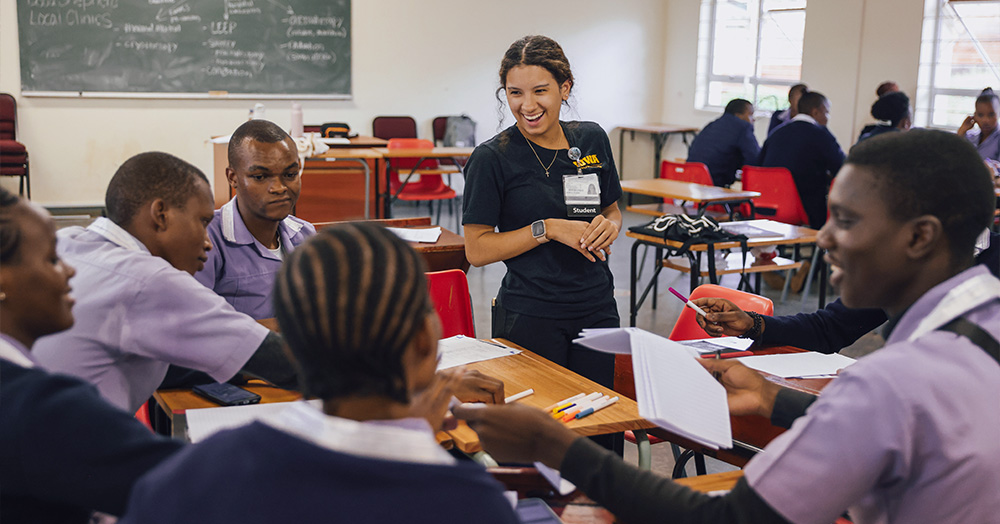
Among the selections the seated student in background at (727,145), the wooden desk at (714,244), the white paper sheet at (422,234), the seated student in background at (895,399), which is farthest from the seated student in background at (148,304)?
the seated student in background at (727,145)

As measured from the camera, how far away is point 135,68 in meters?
8.22

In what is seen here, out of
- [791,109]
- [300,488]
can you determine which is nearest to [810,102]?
[791,109]

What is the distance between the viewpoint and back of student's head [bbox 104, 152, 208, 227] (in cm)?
169

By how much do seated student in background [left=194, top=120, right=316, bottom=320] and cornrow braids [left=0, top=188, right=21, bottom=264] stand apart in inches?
46.7

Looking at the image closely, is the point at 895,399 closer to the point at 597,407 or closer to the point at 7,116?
the point at 597,407

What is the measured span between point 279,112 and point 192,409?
24.8 ft

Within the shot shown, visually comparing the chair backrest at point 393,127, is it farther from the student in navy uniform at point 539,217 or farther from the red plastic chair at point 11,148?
the student in navy uniform at point 539,217

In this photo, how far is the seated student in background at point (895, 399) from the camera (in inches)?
38.8

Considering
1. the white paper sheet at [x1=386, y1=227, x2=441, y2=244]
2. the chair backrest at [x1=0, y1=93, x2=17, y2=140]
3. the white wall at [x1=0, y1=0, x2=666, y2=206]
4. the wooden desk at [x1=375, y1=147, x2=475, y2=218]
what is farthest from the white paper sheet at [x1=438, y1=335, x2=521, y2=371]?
the chair backrest at [x1=0, y1=93, x2=17, y2=140]

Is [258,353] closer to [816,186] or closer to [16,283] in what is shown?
[16,283]

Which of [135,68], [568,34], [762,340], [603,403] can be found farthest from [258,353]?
[568,34]

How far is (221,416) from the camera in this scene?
1667 mm

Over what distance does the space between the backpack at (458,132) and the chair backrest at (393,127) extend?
1.22ft

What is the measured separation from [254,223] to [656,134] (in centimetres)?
855
